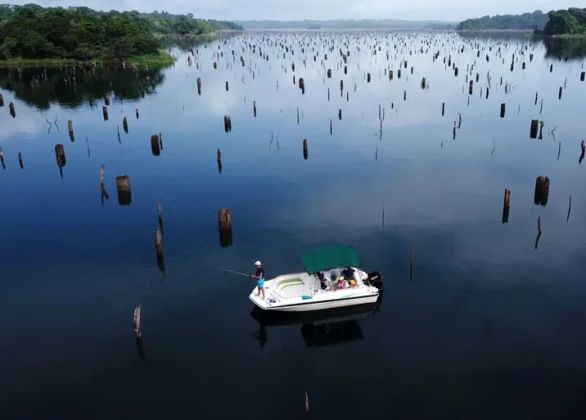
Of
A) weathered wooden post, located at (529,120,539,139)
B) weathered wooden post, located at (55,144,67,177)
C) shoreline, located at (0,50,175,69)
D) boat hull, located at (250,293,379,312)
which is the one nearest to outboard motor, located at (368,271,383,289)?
boat hull, located at (250,293,379,312)

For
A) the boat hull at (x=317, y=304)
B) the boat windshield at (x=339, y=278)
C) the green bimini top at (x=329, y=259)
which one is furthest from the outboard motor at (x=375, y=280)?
the green bimini top at (x=329, y=259)

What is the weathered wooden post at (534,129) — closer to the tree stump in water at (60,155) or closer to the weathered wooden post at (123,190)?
the weathered wooden post at (123,190)

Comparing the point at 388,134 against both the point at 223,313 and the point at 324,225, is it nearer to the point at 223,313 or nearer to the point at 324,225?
the point at 324,225

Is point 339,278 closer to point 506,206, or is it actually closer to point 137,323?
point 137,323

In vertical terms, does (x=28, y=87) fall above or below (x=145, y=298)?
above

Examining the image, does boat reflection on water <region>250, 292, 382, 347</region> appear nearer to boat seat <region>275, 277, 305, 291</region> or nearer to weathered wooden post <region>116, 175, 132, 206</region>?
boat seat <region>275, 277, 305, 291</region>


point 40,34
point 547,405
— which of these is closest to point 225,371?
point 547,405
